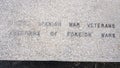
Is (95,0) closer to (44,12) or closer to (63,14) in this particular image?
(63,14)

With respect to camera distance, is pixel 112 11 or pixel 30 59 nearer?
pixel 30 59

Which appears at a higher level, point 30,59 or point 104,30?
point 104,30

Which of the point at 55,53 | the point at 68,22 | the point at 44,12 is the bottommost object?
the point at 55,53

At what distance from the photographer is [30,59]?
228 centimetres

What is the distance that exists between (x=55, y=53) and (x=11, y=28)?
2.20 ft

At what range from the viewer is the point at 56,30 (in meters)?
2.35

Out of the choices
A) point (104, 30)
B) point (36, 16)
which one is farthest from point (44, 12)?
point (104, 30)

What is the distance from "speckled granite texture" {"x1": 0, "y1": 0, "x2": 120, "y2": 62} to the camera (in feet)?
7.51

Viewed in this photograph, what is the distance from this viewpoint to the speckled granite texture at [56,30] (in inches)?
90.1

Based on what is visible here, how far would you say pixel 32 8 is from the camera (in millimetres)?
2395

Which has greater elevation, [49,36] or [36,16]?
[36,16]

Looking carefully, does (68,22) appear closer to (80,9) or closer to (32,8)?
(80,9)

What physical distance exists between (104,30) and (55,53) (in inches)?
28.3

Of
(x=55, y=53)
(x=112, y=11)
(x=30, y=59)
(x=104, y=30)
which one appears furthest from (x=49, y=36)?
(x=112, y=11)
